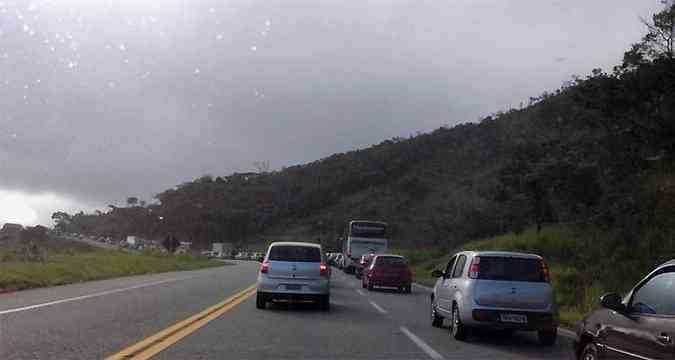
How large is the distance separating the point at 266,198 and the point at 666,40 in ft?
347

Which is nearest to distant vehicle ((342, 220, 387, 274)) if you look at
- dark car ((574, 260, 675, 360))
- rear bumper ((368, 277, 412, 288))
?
rear bumper ((368, 277, 412, 288))

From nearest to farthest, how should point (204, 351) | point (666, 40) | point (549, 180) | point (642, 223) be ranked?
point (204, 351), point (642, 223), point (666, 40), point (549, 180)

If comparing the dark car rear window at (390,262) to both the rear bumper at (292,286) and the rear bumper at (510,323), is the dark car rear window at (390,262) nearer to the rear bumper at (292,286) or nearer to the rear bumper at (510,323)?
the rear bumper at (292,286)

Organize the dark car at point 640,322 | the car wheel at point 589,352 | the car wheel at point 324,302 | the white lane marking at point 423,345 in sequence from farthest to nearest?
the car wheel at point 324,302 < the white lane marking at point 423,345 < the car wheel at point 589,352 < the dark car at point 640,322

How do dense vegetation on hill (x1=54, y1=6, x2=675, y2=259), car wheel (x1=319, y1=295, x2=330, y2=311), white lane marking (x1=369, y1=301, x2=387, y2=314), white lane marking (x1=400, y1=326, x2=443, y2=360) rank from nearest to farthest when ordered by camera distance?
white lane marking (x1=400, y1=326, x2=443, y2=360) → car wheel (x1=319, y1=295, x2=330, y2=311) → white lane marking (x1=369, y1=301, x2=387, y2=314) → dense vegetation on hill (x1=54, y1=6, x2=675, y2=259)

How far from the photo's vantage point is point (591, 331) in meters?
7.69

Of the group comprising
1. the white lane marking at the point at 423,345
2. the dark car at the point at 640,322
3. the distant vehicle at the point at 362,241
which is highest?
the distant vehicle at the point at 362,241

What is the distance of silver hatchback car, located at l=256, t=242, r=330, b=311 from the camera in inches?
708

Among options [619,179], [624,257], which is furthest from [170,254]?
[624,257]

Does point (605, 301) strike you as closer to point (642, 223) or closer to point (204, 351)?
point (204, 351)

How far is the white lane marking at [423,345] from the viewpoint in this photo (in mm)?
10621

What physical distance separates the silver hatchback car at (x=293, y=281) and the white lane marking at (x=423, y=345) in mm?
4127

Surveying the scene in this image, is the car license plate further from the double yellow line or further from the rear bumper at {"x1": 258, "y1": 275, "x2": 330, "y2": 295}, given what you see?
the rear bumper at {"x1": 258, "y1": 275, "x2": 330, "y2": 295}

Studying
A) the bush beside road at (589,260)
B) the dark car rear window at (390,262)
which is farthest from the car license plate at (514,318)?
the dark car rear window at (390,262)
